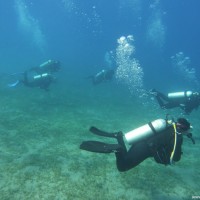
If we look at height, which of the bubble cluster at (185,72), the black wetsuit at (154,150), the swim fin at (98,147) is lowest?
the black wetsuit at (154,150)

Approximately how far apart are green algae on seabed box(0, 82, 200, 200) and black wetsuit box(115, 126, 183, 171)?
1.33 m

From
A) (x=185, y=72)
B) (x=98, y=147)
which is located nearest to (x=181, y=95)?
(x=98, y=147)

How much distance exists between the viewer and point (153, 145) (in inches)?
222

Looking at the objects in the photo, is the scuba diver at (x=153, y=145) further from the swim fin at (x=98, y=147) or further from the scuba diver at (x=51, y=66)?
the scuba diver at (x=51, y=66)

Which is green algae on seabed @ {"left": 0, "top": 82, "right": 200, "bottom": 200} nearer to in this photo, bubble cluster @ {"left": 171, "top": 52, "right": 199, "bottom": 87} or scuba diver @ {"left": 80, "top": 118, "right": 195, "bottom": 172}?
scuba diver @ {"left": 80, "top": 118, "right": 195, "bottom": 172}

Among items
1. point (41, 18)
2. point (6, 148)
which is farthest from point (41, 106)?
point (41, 18)

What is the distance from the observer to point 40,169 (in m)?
7.45

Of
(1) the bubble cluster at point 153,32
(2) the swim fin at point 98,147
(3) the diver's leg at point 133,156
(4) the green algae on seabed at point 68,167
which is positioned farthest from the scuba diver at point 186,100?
(1) the bubble cluster at point 153,32

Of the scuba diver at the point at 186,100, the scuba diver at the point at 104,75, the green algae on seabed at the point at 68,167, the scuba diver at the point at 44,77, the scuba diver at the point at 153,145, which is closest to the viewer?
the scuba diver at the point at 153,145

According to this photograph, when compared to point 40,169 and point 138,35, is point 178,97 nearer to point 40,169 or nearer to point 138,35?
point 40,169

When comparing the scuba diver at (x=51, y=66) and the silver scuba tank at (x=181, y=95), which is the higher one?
the scuba diver at (x=51, y=66)

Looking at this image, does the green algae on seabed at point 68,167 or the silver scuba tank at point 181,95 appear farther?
the silver scuba tank at point 181,95

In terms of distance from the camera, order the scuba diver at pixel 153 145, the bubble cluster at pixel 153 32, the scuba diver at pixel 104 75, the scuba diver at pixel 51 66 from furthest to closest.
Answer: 1. the bubble cluster at pixel 153 32
2. the scuba diver at pixel 104 75
3. the scuba diver at pixel 51 66
4. the scuba diver at pixel 153 145

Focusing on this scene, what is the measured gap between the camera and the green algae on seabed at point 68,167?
6656 millimetres
